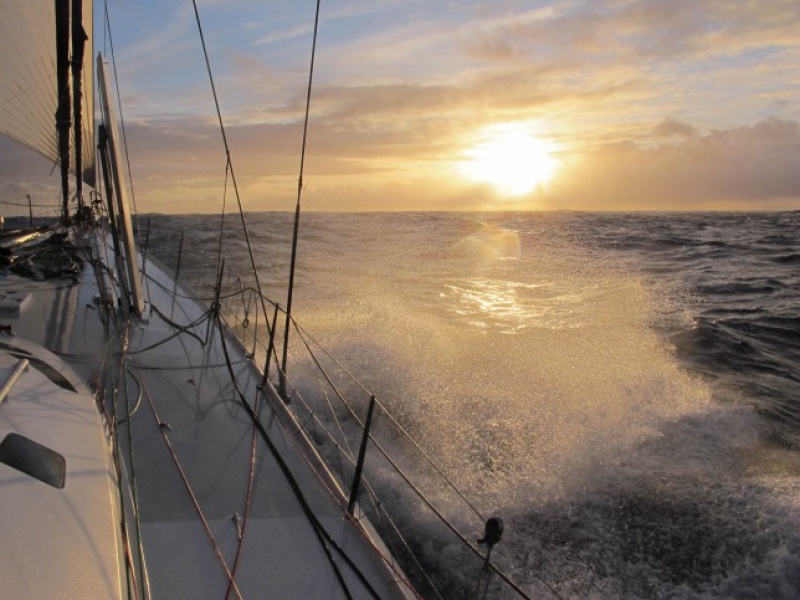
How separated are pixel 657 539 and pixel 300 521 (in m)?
3.23

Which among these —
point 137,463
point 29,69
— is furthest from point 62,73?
point 137,463

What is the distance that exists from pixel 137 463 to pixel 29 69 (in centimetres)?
513

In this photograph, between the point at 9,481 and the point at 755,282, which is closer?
the point at 9,481

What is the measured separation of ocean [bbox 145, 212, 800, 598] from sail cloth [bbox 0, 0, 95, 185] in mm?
3698

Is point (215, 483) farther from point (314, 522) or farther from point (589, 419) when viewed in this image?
point (589, 419)

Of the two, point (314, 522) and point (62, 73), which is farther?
point (62, 73)

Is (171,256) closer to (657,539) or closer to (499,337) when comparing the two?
(499,337)

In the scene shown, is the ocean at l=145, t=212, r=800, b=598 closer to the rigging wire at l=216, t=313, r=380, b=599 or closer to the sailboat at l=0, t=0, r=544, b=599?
the sailboat at l=0, t=0, r=544, b=599

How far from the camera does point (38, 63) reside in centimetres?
663

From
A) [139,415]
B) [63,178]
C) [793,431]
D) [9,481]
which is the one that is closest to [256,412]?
[139,415]

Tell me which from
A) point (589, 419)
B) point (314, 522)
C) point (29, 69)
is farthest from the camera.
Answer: point (589, 419)

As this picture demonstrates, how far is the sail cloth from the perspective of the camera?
577cm

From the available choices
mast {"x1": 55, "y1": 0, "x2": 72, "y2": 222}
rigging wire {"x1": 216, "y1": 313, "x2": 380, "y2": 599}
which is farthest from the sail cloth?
rigging wire {"x1": 216, "y1": 313, "x2": 380, "y2": 599}

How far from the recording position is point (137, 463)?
13.2 feet
